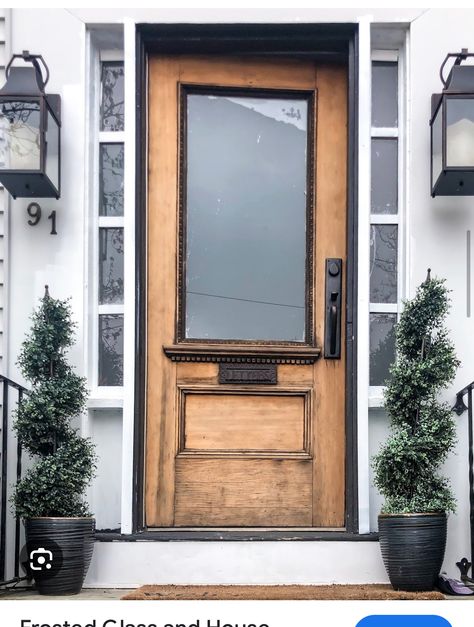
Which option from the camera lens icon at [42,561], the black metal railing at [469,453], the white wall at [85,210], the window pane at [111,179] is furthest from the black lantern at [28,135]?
the black metal railing at [469,453]

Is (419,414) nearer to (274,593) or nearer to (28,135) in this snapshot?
(274,593)

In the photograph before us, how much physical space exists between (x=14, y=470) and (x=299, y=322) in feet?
4.42

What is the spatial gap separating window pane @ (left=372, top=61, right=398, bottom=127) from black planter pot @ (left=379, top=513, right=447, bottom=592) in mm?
1736

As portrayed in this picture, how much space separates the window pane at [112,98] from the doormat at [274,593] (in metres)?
1.97

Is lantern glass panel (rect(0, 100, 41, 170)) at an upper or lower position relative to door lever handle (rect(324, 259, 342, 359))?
upper

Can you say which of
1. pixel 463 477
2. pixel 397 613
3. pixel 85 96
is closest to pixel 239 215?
pixel 85 96

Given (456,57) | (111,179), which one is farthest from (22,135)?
(456,57)

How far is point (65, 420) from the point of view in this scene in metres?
4.42

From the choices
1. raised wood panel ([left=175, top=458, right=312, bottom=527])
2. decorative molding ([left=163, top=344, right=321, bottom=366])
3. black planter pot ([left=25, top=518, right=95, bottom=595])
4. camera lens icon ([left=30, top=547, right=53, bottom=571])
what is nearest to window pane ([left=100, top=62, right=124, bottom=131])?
decorative molding ([left=163, top=344, right=321, bottom=366])

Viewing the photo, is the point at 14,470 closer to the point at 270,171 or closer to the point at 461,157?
the point at 270,171

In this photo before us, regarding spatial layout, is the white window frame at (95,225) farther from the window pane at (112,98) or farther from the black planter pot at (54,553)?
the black planter pot at (54,553)

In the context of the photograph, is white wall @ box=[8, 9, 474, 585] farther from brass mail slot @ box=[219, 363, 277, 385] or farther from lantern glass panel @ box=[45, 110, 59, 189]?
brass mail slot @ box=[219, 363, 277, 385]

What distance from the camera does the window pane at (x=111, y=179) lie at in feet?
15.9

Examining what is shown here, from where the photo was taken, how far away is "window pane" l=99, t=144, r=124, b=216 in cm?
484
